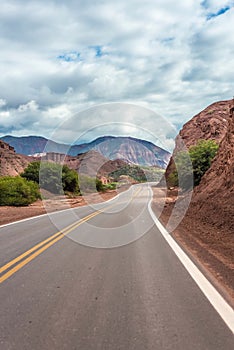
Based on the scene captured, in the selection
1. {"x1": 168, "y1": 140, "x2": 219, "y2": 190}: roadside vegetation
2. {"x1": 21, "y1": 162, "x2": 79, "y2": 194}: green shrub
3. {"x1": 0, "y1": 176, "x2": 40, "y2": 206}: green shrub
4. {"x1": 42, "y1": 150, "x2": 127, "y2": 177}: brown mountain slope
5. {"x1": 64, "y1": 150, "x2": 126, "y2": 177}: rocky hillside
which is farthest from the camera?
{"x1": 42, "y1": 150, "x2": 127, "y2": 177}: brown mountain slope

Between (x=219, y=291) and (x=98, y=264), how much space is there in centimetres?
288

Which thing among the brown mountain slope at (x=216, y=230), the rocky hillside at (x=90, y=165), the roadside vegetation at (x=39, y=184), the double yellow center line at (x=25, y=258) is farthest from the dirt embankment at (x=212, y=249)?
the rocky hillside at (x=90, y=165)

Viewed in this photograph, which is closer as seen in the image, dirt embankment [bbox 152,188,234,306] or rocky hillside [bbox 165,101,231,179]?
dirt embankment [bbox 152,188,234,306]

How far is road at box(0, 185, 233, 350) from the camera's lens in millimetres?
3928

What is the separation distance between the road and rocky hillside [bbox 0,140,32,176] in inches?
2379

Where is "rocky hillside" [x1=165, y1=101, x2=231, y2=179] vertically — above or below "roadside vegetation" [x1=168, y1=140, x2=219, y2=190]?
above

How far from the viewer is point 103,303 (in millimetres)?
5094

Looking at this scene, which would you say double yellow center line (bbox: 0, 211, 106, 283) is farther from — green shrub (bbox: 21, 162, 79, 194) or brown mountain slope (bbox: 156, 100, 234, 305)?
green shrub (bbox: 21, 162, 79, 194)

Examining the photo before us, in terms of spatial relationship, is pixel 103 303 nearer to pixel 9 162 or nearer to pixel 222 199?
pixel 222 199

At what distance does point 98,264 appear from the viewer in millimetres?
7566

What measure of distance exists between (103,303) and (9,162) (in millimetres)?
70294

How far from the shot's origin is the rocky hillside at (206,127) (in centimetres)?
6276

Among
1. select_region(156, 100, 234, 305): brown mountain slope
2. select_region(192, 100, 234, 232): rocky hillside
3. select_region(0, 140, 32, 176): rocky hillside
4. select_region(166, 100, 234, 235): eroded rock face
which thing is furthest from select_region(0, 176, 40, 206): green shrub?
select_region(0, 140, 32, 176): rocky hillside

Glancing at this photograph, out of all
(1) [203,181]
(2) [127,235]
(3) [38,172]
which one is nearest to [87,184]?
(3) [38,172]
